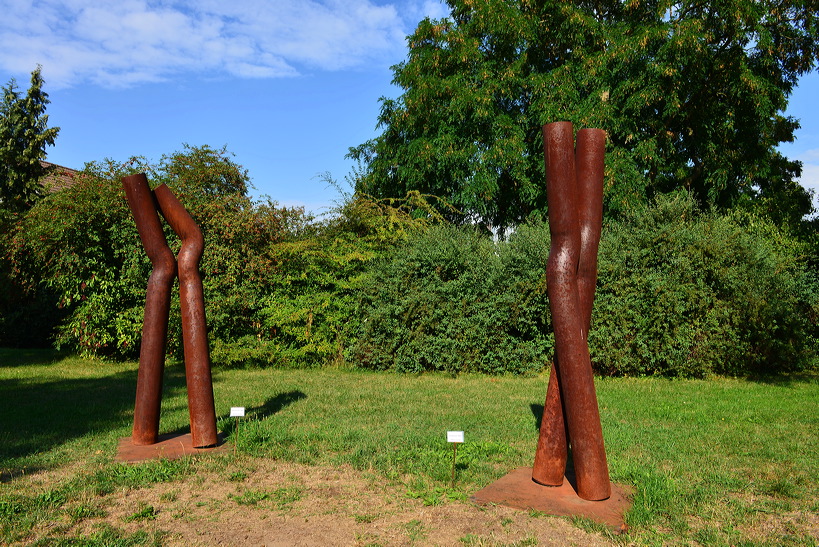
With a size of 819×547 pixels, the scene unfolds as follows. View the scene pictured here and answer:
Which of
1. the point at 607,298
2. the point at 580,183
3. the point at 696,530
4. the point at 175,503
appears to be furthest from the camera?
the point at 607,298

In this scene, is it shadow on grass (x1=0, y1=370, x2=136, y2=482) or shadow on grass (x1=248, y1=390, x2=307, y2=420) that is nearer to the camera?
shadow on grass (x1=0, y1=370, x2=136, y2=482)

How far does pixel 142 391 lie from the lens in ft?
19.7

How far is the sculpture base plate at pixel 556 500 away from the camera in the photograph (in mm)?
4102

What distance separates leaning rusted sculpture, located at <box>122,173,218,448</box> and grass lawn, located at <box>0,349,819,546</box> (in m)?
0.43

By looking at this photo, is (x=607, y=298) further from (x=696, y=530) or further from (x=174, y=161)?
(x=174, y=161)

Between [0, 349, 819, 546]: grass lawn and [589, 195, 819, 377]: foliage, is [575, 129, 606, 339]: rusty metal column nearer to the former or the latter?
[0, 349, 819, 546]: grass lawn

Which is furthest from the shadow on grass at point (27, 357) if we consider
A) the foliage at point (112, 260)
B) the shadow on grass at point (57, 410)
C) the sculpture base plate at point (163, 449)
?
the sculpture base plate at point (163, 449)

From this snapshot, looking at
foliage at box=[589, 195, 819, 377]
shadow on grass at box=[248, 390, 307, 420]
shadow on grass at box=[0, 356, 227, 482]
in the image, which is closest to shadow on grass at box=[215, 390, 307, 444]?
shadow on grass at box=[248, 390, 307, 420]

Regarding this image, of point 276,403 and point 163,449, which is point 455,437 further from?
point 276,403

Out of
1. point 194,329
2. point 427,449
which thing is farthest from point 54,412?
point 427,449

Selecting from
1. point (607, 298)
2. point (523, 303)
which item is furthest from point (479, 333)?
point (607, 298)

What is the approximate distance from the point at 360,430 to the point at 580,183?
3.75 metres

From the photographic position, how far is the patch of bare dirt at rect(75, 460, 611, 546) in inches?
148

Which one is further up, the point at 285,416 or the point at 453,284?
the point at 453,284
